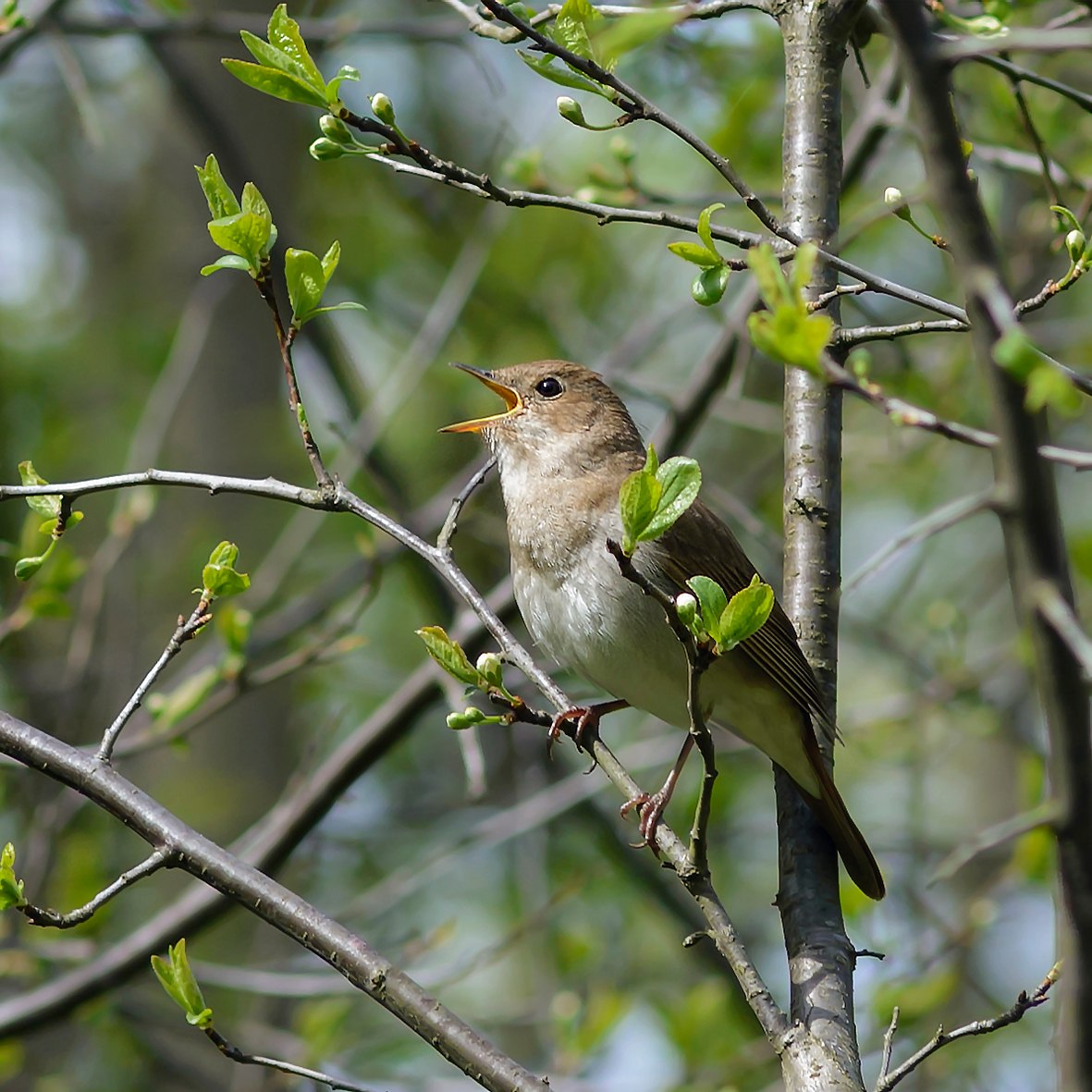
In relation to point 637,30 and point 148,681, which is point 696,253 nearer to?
point 637,30

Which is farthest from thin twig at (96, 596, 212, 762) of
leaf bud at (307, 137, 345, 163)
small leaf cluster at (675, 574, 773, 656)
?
small leaf cluster at (675, 574, 773, 656)

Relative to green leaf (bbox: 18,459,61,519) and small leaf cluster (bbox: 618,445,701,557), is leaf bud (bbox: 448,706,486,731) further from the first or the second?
green leaf (bbox: 18,459,61,519)

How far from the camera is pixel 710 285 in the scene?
2.79 metres

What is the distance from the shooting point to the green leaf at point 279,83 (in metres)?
2.71

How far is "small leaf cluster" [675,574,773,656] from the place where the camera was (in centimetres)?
249

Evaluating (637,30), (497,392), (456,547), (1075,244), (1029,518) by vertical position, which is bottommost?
(1029,518)

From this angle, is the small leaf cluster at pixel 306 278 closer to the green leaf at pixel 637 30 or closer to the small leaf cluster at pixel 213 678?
the green leaf at pixel 637 30

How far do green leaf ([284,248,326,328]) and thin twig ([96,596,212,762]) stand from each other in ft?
2.16

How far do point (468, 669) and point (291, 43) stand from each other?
1.32 metres

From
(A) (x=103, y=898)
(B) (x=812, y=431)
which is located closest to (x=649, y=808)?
(B) (x=812, y=431)

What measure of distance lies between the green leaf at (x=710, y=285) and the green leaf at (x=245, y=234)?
2.77ft

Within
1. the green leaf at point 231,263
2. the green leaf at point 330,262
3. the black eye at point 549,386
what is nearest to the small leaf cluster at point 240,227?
the green leaf at point 231,263

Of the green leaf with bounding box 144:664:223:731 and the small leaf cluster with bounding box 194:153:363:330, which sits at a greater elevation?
the green leaf with bounding box 144:664:223:731

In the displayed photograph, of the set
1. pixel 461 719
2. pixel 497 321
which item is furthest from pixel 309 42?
pixel 461 719
